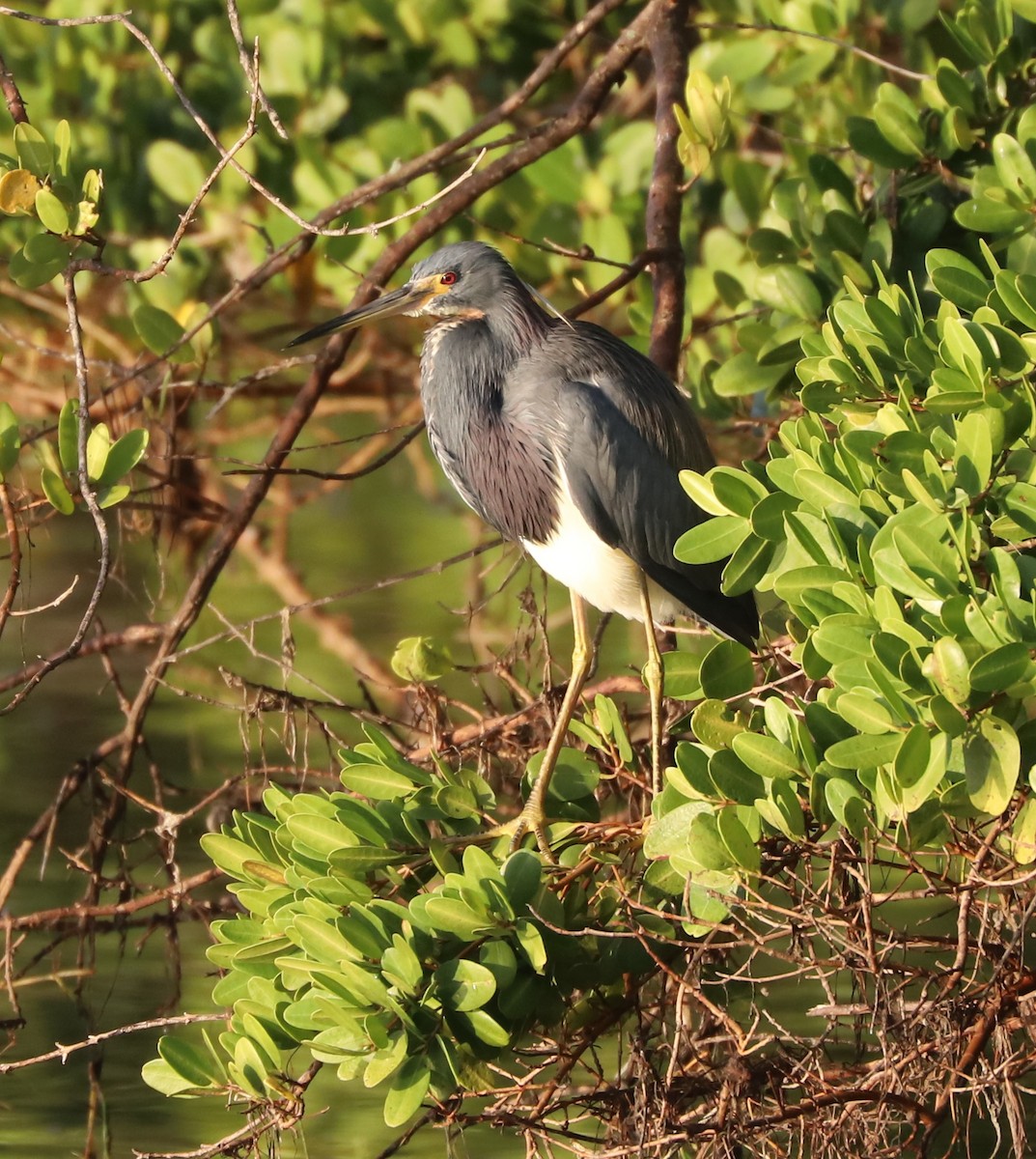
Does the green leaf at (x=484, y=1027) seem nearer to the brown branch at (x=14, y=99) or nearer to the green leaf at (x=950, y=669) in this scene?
the green leaf at (x=950, y=669)

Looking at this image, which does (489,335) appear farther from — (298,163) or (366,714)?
(298,163)

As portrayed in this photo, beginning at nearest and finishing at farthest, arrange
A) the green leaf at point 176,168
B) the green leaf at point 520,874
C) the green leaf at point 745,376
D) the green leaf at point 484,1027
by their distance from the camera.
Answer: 1. the green leaf at point 484,1027
2. the green leaf at point 520,874
3. the green leaf at point 745,376
4. the green leaf at point 176,168

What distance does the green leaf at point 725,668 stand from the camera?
2.38 meters

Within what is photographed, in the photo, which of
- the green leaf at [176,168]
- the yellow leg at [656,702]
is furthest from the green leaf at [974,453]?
the green leaf at [176,168]

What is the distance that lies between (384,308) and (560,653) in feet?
7.66

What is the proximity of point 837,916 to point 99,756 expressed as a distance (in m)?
1.91

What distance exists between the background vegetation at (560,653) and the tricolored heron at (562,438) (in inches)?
6.3

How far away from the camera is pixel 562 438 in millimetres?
3057

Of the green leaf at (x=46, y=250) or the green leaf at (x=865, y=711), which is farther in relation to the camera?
the green leaf at (x=46, y=250)

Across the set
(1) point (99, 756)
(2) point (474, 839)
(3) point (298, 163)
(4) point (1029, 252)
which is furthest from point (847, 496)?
(3) point (298, 163)

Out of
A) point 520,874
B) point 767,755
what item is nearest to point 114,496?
point 520,874

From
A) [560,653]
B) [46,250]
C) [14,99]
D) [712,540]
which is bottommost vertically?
[560,653]

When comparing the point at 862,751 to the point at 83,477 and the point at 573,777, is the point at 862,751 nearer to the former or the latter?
the point at 573,777

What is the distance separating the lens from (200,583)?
3.49m
